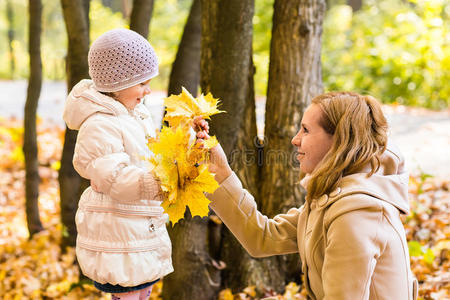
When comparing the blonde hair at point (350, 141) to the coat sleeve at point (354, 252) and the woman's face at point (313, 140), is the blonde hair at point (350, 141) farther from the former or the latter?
the coat sleeve at point (354, 252)

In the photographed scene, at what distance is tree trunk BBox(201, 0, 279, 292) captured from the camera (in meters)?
3.18

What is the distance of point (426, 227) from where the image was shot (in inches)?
162

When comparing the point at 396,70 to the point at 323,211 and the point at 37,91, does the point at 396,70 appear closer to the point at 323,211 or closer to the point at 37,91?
the point at 37,91

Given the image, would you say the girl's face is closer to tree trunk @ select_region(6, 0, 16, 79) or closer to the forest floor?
the forest floor

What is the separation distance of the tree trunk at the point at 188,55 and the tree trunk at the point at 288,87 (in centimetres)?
85

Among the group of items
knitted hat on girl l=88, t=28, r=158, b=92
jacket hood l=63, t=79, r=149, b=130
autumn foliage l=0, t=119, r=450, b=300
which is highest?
knitted hat on girl l=88, t=28, r=158, b=92

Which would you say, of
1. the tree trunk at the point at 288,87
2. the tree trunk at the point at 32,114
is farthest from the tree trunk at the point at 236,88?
the tree trunk at the point at 32,114

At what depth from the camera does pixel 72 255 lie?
4.56 metres

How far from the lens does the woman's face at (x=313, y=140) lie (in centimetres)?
202

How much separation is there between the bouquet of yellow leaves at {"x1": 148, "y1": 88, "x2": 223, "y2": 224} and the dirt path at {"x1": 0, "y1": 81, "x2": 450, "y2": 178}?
4.70ft

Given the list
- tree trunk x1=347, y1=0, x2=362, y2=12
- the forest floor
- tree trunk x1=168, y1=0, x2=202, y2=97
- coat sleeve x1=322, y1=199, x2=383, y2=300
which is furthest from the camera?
tree trunk x1=347, y1=0, x2=362, y2=12

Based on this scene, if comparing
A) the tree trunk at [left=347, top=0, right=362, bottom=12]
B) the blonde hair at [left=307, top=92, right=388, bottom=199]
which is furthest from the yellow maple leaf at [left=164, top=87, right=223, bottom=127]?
the tree trunk at [left=347, top=0, right=362, bottom=12]

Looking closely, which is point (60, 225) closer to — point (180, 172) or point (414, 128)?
point (180, 172)

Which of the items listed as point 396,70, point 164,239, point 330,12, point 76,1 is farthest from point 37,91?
point 330,12
